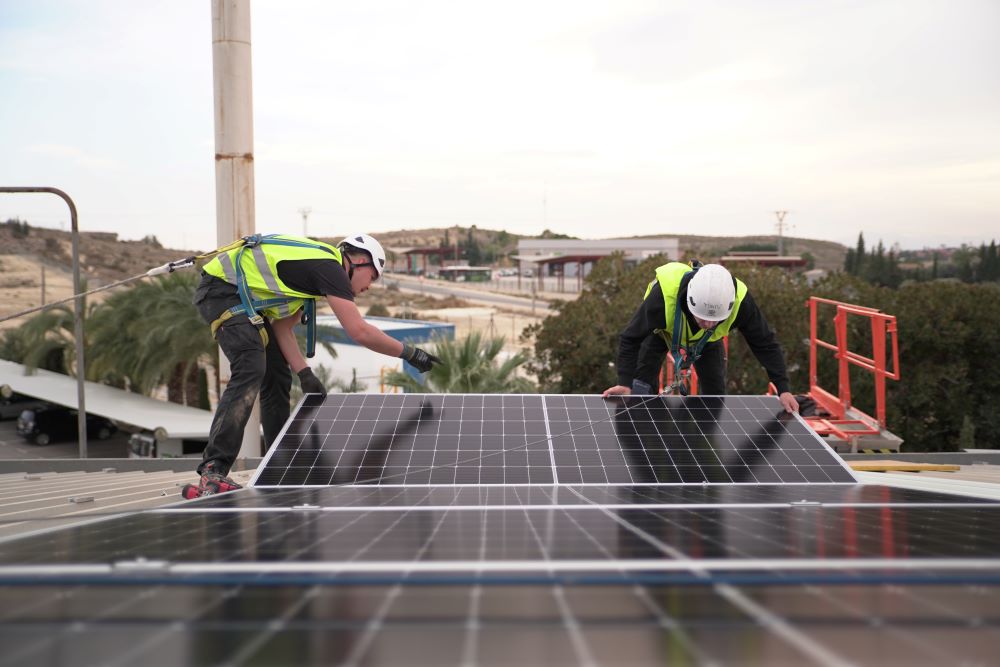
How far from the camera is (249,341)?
19.8ft

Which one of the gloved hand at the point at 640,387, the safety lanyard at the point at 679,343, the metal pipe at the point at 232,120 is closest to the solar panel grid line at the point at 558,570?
the safety lanyard at the point at 679,343

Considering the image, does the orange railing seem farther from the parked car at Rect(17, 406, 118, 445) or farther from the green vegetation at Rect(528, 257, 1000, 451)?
the parked car at Rect(17, 406, 118, 445)

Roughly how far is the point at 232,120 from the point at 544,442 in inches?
294

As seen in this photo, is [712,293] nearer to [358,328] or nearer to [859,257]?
[358,328]

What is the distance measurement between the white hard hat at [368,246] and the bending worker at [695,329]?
220 cm

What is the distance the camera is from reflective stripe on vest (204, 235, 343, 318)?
611cm

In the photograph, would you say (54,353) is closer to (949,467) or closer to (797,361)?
(797,361)

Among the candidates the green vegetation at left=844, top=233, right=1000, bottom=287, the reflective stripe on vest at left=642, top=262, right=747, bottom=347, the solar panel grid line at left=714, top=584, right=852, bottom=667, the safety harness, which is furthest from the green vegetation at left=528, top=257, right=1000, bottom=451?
the green vegetation at left=844, top=233, right=1000, bottom=287

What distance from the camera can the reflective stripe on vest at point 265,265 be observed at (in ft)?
20.1

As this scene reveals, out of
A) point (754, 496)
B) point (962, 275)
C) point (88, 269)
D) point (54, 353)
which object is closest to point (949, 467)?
point (754, 496)

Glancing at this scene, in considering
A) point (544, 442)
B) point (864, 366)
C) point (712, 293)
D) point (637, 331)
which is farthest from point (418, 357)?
point (864, 366)

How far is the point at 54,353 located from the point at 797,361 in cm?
3079

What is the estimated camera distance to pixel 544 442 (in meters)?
6.18

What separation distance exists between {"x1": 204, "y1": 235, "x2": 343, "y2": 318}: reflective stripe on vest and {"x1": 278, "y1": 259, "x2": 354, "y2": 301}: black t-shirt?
35 mm
